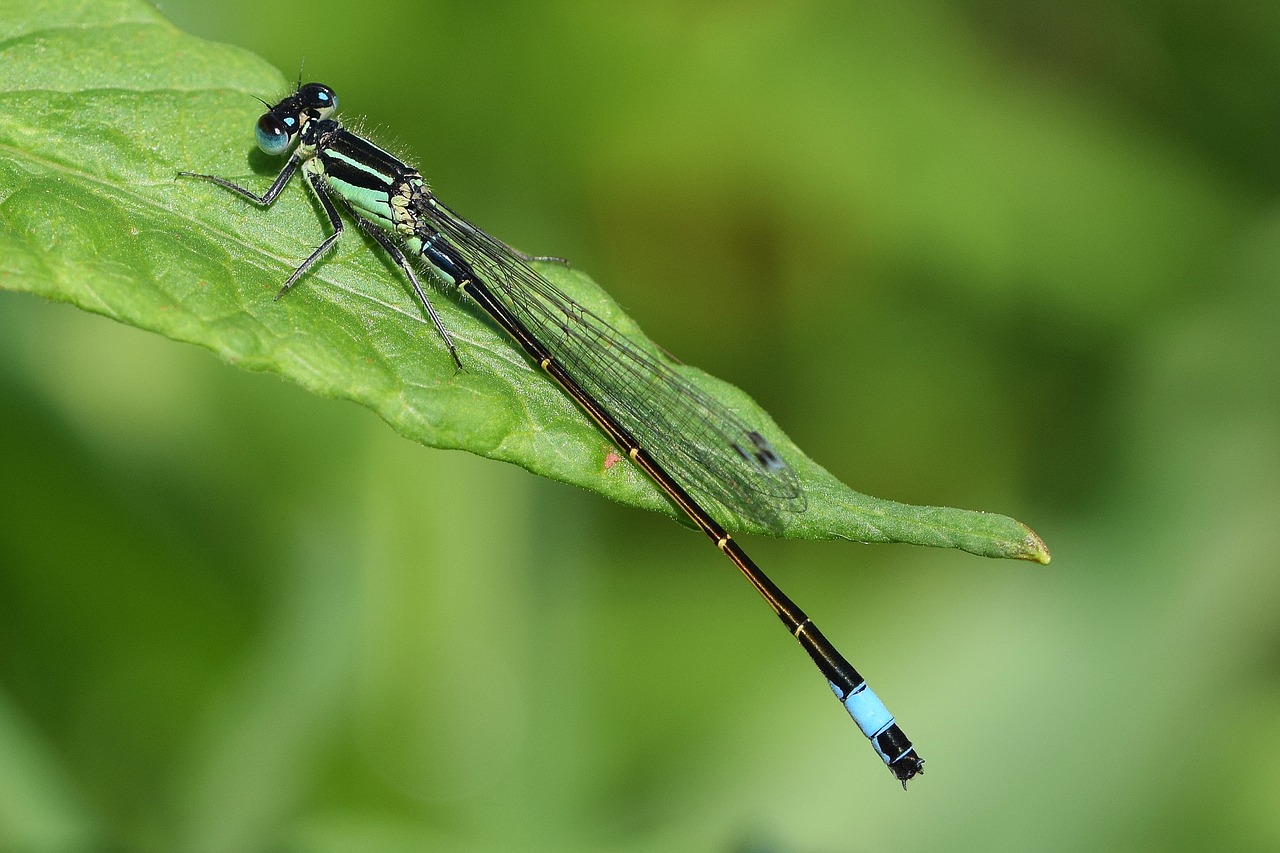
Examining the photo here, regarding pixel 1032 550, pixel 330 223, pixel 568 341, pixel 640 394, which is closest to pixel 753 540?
pixel 640 394

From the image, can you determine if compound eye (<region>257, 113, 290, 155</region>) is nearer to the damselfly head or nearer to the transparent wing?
the damselfly head

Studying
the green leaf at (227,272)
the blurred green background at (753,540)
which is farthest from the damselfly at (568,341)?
the blurred green background at (753,540)

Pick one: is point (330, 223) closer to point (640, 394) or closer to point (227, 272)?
point (227, 272)

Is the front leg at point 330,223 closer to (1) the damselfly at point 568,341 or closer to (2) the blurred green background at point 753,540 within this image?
(1) the damselfly at point 568,341

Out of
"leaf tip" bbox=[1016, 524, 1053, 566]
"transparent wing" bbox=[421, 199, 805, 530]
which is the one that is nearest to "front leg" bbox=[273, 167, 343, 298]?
"transparent wing" bbox=[421, 199, 805, 530]

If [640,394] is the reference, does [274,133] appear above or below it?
above

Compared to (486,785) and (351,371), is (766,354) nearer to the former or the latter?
(486,785)

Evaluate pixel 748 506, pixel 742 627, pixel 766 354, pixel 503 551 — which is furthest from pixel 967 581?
pixel 748 506
